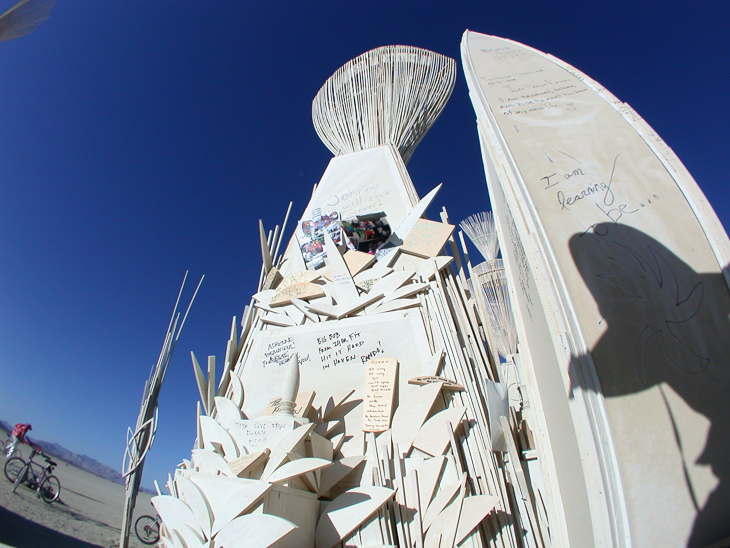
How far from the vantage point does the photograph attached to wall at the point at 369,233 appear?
2.78 metres

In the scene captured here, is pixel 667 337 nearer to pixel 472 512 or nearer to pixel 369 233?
pixel 472 512

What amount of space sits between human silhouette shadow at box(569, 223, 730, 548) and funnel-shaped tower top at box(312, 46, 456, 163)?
2.91 m

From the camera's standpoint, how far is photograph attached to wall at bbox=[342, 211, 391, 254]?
2.78 m

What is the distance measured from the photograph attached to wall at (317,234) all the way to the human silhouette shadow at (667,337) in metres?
2.18

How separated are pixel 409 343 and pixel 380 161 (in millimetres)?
1898

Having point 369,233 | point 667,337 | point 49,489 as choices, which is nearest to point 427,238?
point 369,233

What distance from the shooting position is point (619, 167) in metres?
1.02

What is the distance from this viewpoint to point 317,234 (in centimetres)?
305

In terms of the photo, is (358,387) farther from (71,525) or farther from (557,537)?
(71,525)

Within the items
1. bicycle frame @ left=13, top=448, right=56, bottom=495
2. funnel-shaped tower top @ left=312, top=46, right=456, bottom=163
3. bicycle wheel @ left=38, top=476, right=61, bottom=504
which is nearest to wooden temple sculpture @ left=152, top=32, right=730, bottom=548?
funnel-shaped tower top @ left=312, top=46, right=456, bottom=163

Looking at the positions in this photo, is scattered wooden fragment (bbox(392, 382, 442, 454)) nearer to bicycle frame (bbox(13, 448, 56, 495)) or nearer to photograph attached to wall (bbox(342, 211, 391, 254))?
photograph attached to wall (bbox(342, 211, 391, 254))

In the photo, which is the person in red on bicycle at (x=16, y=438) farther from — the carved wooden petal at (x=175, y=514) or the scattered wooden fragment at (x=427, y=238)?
the scattered wooden fragment at (x=427, y=238)

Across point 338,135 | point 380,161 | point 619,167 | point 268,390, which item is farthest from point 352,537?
point 338,135

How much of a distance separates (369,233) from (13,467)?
467 centimetres
